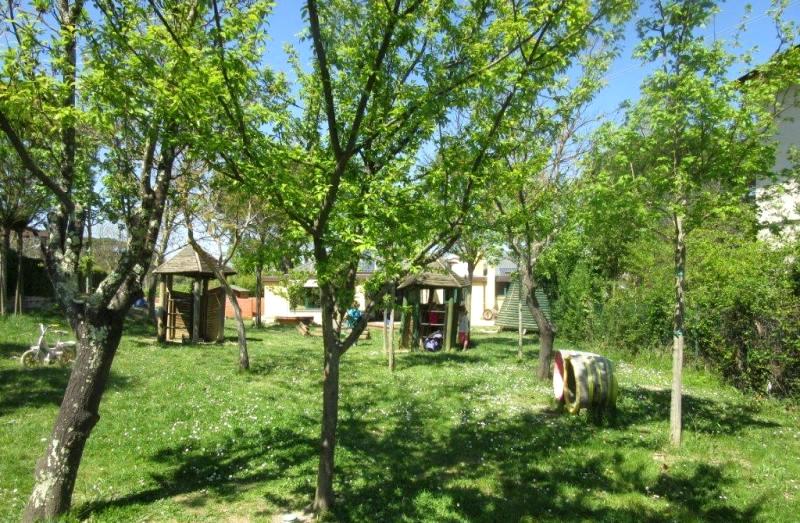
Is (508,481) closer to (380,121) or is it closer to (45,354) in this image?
(380,121)

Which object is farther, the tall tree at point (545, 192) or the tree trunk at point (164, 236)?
the tree trunk at point (164, 236)

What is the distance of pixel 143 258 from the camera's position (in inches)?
213

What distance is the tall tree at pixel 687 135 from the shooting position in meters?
6.74

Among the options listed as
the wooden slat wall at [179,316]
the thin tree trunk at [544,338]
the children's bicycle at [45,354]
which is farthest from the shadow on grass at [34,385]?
the thin tree trunk at [544,338]

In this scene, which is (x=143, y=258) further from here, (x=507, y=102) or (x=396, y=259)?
(x=507, y=102)

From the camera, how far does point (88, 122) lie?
15.2 ft

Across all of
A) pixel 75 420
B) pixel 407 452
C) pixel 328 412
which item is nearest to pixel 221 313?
pixel 407 452

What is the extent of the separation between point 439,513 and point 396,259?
2.42 metres

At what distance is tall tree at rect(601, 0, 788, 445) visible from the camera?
6.74 m

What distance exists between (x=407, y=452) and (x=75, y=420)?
379 centimetres

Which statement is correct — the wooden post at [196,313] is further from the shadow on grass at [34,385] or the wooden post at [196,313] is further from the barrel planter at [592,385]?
the barrel planter at [592,385]

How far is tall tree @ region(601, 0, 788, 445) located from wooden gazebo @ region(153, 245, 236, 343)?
1415 centimetres

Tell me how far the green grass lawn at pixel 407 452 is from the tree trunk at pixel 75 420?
14.4 inches

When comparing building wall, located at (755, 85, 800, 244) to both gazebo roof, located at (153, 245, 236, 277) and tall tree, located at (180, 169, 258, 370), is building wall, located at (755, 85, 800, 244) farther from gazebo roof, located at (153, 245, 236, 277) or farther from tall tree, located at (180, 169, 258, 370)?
gazebo roof, located at (153, 245, 236, 277)
